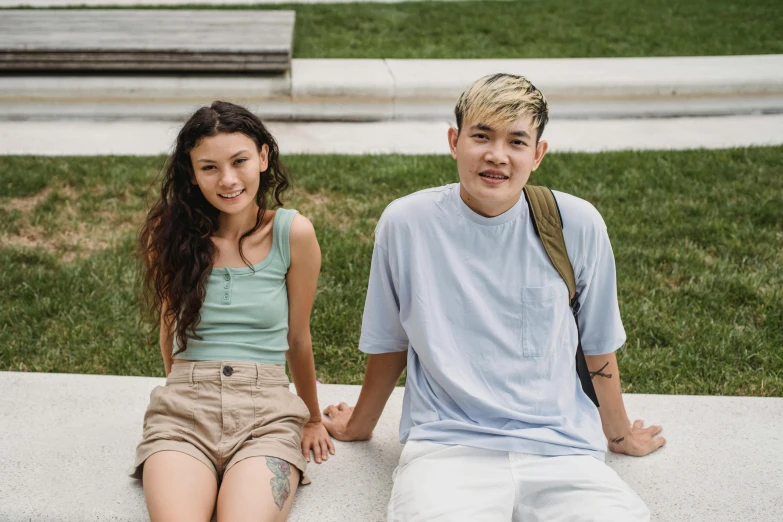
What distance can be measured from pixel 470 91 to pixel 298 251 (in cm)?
72

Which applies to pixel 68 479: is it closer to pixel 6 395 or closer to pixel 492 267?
pixel 6 395

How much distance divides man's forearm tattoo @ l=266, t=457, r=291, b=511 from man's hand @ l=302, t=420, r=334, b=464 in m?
0.28

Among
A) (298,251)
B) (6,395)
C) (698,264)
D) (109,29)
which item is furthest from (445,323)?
(109,29)

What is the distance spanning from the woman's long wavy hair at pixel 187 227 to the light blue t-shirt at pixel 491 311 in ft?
1.79

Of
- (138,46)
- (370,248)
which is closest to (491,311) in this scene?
(370,248)

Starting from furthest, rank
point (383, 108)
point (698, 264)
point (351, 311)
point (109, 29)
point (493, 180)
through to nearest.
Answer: point (109, 29) → point (383, 108) → point (698, 264) → point (351, 311) → point (493, 180)

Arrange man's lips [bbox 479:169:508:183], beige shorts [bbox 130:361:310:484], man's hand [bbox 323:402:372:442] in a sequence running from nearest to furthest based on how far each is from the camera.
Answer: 1. man's lips [bbox 479:169:508:183]
2. beige shorts [bbox 130:361:310:484]
3. man's hand [bbox 323:402:372:442]

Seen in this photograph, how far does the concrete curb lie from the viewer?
255 inches

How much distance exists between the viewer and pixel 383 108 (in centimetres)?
659

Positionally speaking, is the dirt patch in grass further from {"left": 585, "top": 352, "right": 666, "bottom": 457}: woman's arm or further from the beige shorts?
{"left": 585, "top": 352, "right": 666, "bottom": 457}: woman's arm

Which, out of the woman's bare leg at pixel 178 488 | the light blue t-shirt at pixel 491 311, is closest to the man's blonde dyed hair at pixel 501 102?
the light blue t-shirt at pixel 491 311

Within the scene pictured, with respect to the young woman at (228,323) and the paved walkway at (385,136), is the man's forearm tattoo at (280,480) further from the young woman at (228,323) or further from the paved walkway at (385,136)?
the paved walkway at (385,136)

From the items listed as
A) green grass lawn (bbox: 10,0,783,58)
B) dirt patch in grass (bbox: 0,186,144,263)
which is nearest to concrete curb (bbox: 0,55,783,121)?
green grass lawn (bbox: 10,0,783,58)

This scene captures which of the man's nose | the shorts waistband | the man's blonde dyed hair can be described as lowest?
the shorts waistband
